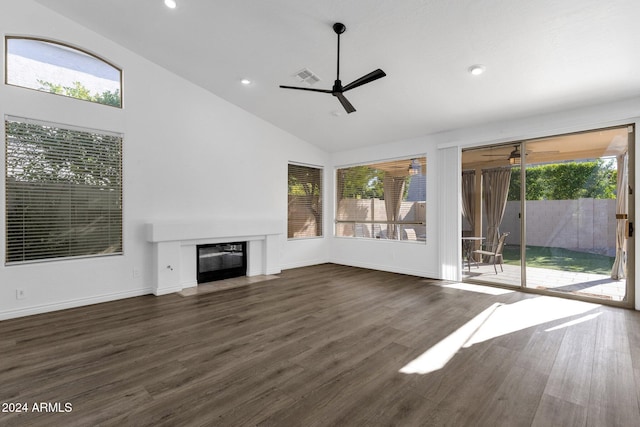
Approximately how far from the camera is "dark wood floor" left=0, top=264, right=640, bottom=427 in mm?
1860

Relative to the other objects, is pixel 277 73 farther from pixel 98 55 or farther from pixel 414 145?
pixel 414 145

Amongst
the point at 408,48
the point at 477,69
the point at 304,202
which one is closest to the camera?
the point at 408,48

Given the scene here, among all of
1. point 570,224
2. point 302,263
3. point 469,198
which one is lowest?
point 302,263

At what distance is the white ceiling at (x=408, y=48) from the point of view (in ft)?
9.49

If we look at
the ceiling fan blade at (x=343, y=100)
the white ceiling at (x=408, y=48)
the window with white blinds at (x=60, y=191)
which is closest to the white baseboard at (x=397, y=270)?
the white ceiling at (x=408, y=48)

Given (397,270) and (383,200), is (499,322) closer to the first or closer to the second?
(397,270)

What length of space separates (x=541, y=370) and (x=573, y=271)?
2936mm

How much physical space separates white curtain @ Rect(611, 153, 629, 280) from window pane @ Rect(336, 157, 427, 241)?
2.65 metres

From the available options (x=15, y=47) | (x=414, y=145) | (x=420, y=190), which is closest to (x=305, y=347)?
(x=420, y=190)

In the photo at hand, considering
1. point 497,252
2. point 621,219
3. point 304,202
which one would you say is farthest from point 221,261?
point 621,219

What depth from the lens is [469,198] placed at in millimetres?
5344

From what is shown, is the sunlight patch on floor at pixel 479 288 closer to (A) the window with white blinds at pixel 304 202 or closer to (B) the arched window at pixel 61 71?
(A) the window with white blinds at pixel 304 202

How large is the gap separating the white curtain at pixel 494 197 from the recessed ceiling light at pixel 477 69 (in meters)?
1.97

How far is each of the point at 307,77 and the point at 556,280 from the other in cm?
476
